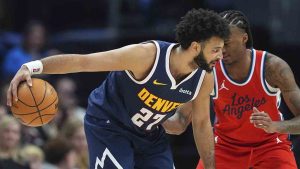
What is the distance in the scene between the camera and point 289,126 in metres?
6.62

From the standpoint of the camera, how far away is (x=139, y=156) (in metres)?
6.74

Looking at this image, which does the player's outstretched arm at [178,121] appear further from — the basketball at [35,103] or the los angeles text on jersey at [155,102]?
the basketball at [35,103]

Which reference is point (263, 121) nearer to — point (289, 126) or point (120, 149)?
point (289, 126)

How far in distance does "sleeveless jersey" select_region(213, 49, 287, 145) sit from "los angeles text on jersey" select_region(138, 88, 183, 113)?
53 cm

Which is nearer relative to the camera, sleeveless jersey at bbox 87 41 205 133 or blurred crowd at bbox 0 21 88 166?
sleeveless jersey at bbox 87 41 205 133

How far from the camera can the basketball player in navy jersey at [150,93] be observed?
6.25 meters

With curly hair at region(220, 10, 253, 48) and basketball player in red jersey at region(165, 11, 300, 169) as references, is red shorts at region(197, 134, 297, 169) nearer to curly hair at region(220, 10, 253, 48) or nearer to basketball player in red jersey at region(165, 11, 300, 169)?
basketball player in red jersey at region(165, 11, 300, 169)

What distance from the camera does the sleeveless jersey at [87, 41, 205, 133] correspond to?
640 centimetres

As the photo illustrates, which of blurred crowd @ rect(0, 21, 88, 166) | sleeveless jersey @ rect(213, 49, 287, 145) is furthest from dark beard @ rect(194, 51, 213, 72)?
blurred crowd @ rect(0, 21, 88, 166)

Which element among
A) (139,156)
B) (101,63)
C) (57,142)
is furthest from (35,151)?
(101,63)

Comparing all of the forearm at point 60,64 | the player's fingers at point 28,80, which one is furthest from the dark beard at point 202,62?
the player's fingers at point 28,80

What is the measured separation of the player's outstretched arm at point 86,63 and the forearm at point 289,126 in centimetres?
120

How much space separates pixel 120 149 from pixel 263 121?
1.13 meters

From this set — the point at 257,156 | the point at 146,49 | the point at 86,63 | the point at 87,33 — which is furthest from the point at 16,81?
the point at 87,33
